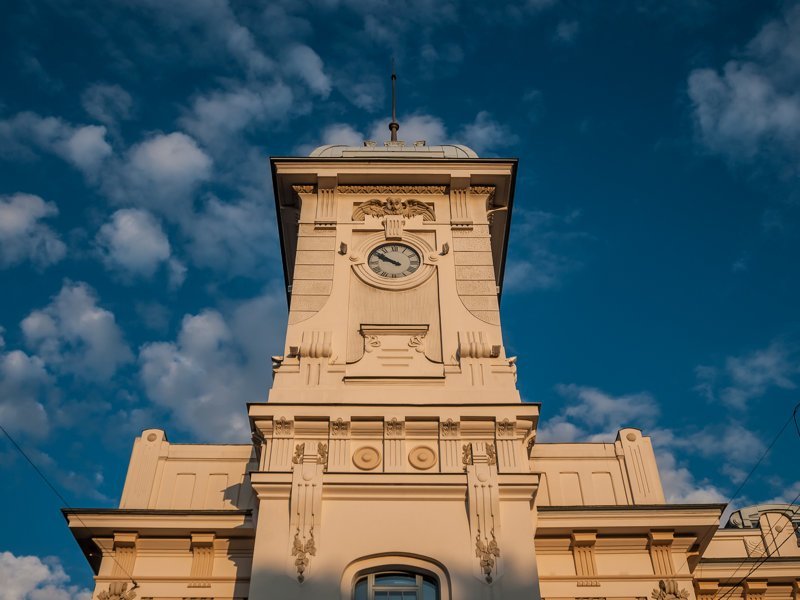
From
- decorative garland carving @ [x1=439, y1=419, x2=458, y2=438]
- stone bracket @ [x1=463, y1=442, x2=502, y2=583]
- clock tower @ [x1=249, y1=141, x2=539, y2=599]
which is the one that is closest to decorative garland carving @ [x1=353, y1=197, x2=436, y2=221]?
clock tower @ [x1=249, y1=141, x2=539, y2=599]

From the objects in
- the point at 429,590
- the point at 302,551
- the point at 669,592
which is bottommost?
the point at 429,590

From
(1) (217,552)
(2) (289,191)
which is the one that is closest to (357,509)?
(1) (217,552)

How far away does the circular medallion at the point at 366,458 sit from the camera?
863 inches

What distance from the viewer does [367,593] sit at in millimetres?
19703

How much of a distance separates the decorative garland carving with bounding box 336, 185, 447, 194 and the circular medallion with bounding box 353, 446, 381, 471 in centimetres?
1050

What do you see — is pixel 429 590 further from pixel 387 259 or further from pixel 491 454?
pixel 387 259

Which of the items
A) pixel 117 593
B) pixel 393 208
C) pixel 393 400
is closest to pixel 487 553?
pixel 393 400

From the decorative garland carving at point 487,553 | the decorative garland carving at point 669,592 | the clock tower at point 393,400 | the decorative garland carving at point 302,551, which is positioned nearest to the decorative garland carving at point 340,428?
the clock tower at point 393,400

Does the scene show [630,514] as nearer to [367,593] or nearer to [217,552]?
[367,593]

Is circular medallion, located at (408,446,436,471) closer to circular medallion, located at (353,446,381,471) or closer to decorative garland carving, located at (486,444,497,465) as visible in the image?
circular medallion, located at (353,446,381,471)

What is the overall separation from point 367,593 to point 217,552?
4578 millimetres

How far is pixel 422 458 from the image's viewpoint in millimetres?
22047

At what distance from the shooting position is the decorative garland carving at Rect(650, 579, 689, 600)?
2164cm

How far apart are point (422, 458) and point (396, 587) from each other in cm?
335
